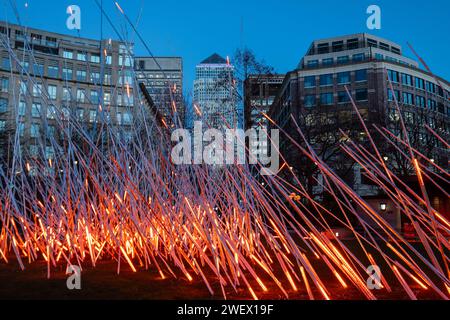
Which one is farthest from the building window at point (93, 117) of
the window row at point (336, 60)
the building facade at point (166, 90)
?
the window row at point (336, 60)

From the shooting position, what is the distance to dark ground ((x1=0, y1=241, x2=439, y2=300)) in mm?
3777

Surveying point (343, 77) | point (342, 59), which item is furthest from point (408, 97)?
point (342, 59)

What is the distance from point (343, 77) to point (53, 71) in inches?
1370

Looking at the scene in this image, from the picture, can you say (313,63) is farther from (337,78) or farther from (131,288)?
(131,288)

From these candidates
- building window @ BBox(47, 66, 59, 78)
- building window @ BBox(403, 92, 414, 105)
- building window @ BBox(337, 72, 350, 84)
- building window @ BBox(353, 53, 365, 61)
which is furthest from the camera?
building window @ BBox(47, 66, 59, 78)

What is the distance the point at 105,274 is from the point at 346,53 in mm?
46387

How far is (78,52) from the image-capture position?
55.1 metres

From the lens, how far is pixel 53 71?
51781mm

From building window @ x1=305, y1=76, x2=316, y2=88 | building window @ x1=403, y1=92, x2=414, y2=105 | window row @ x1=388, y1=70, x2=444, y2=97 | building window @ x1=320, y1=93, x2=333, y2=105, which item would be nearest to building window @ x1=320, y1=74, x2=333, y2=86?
building window @ x1=305, y1=76, x2=316, y2=88

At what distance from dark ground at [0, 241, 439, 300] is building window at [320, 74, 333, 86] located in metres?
41.8

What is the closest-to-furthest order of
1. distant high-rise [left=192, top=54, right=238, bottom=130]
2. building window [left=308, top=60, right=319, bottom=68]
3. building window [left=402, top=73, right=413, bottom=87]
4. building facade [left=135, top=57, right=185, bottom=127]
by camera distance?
building facade [left=135, top=57, right=185, bottom=127]
distant high-rise [left=192, top=54, right=238, bottom=130]
building window [left=402, top=73, right=413, bottom=87]
building window [left=308, top=60, right=319, bottom=68]

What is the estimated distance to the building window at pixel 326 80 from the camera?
146ft

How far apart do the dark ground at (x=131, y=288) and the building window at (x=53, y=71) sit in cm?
5111

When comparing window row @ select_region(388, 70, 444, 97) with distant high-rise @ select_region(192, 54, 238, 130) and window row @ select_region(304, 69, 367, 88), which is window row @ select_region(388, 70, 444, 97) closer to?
window row @ select_region(304, 69, 367, 88)
